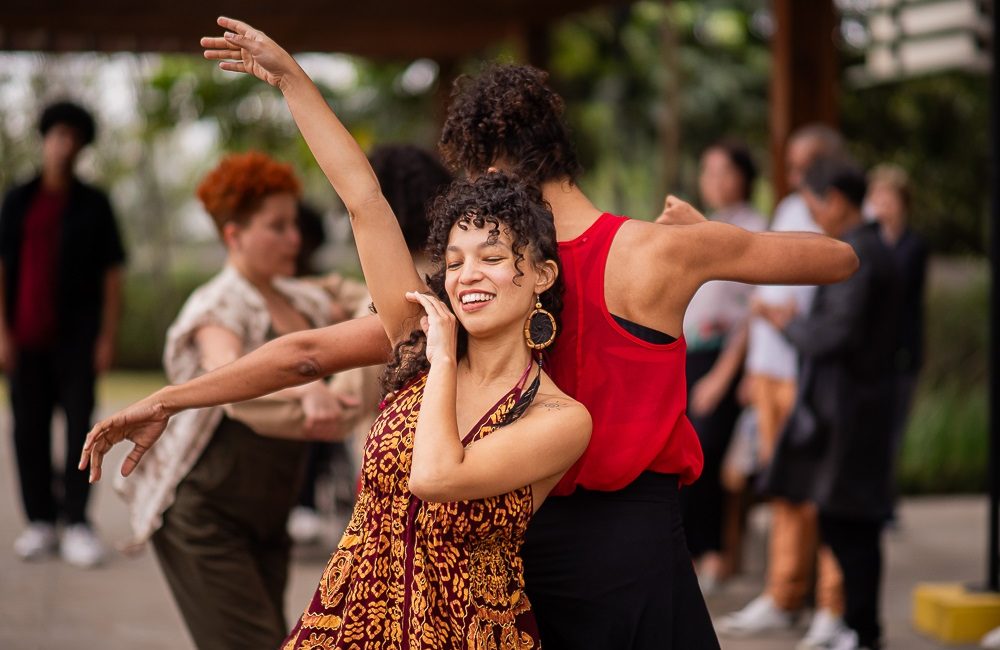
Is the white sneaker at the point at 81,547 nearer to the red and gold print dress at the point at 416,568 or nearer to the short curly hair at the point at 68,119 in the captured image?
the short curly hair at the point at 68,119

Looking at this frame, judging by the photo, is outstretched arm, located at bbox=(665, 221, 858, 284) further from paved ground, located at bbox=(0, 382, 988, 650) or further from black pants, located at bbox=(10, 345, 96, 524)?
black pants, located at bbox=(10, 345, 96, 524)

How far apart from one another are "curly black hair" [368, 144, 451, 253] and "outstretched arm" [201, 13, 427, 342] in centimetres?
107

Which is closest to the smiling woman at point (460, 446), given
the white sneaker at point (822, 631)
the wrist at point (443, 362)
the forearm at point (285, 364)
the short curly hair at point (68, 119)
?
the wrist at point (443, 362)

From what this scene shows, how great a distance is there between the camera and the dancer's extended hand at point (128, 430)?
299cm

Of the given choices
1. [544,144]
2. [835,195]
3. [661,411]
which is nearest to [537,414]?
[661,411]

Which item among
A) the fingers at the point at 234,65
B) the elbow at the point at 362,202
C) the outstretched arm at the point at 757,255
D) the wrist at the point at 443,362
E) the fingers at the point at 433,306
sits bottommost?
the wrist at the point at 443,362

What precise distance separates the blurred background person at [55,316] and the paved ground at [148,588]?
0.32m

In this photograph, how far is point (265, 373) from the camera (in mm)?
3061

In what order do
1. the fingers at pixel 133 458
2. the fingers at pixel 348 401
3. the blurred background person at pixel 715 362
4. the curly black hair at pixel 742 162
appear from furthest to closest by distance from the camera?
the curly black hair at pixel 742 162
the blurred background person at pixel 715 362
the fingers at pixel 348 401
the fingers at pixel 133 458

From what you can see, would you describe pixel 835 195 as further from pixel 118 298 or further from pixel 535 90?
pixel 118 298

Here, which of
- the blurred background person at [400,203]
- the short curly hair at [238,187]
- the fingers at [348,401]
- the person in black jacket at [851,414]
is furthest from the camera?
the person in black jacket at [851,414]

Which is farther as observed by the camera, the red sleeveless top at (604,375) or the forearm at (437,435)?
the red sleeveless top at (604,375)

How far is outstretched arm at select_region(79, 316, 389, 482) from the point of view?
3.03 m

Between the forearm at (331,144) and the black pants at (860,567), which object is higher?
the forearm at (331,144)
